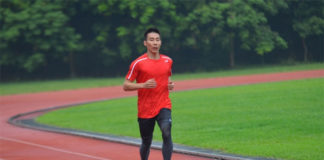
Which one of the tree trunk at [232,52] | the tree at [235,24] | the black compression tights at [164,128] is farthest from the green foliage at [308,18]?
the black compression tights at [164,128]

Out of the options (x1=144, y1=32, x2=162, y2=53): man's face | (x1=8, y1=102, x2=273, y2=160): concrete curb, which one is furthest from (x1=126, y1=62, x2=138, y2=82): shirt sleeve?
(x1=8, y1=102, x2=273, y2=160): concrete curb

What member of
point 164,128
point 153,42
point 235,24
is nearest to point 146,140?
point 164,128

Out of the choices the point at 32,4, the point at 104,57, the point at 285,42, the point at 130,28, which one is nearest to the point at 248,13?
the point at 285,42

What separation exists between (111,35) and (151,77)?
34.6 metres

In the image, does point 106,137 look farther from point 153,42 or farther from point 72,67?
point 72,67

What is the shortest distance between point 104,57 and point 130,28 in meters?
3.42

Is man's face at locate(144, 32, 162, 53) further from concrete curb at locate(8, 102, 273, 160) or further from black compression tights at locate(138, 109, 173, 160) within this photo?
concrete curb at locate(8, 102, 273, 160)

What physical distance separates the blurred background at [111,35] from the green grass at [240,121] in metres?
15.5

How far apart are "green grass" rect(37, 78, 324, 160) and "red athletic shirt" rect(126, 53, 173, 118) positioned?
2.17 m

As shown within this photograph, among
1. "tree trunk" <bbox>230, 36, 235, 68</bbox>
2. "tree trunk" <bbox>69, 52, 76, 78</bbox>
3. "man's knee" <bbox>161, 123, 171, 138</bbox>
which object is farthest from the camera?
"tree trunk" <bbox>69, 52, 76, 78</bbox>

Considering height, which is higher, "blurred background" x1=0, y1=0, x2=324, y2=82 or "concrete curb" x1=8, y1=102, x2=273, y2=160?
"blurred background" x1=0, y1=0, x2=324, y2=82

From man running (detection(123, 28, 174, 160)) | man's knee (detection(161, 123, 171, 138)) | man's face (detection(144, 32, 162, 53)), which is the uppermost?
man's face (detection(144, 32, 162, 53))

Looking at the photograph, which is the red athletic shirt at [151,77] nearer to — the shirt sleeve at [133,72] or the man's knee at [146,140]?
the shirt sleeve at [133,72]

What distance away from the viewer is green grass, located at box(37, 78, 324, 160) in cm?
868
